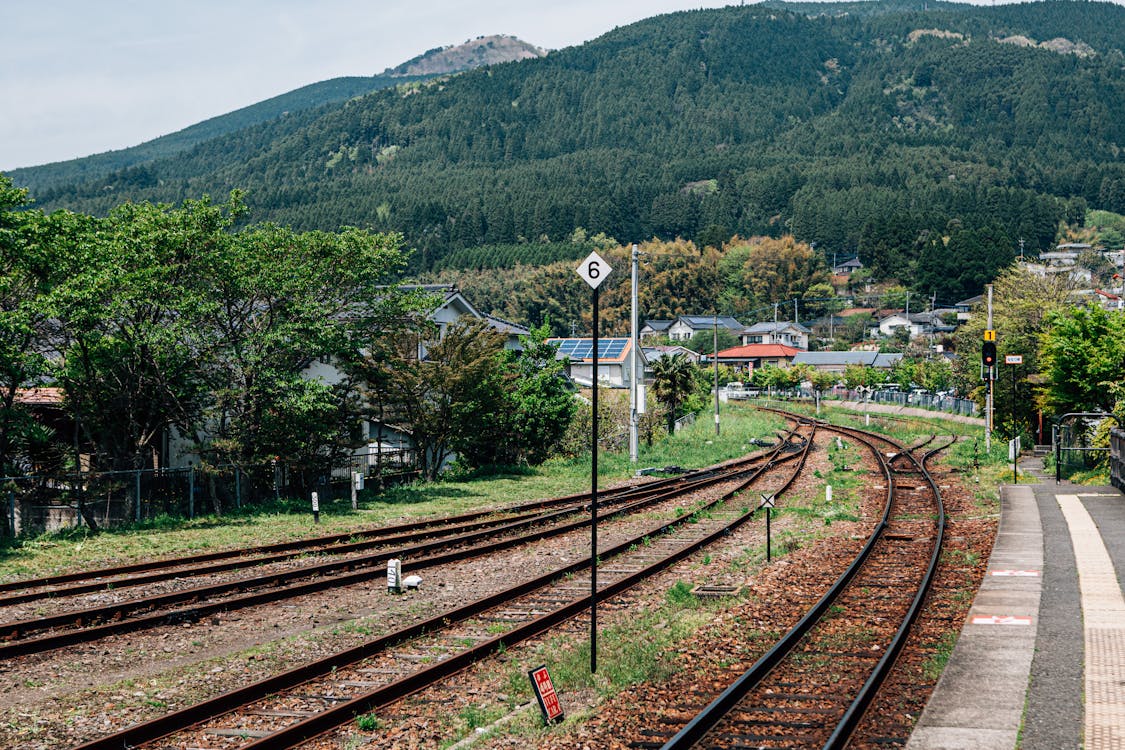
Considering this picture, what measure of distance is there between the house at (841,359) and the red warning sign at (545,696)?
399ft

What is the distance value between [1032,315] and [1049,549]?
188 ft

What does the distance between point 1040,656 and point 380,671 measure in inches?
321

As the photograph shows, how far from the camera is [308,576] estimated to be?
801 inches

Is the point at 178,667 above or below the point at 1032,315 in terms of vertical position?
below

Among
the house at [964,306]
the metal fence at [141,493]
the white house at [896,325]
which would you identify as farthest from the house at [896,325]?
the metal fence at [141,493]

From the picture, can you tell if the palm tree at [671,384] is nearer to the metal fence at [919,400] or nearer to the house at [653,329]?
the metal fence at [919,400]

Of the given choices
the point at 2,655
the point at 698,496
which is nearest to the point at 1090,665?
the point at 2,655

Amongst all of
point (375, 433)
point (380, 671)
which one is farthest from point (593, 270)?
point (375, 433)

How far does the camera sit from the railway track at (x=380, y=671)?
35.6 ft

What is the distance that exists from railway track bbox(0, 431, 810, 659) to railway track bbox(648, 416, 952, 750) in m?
8.23

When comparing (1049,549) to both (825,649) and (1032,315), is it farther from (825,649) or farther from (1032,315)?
(1032,315)

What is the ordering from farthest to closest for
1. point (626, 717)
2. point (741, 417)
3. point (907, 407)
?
point (907, 407) < point (741, 417) < point (626, 717)

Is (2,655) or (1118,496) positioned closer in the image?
(2,655)

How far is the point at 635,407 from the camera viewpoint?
149 ft
